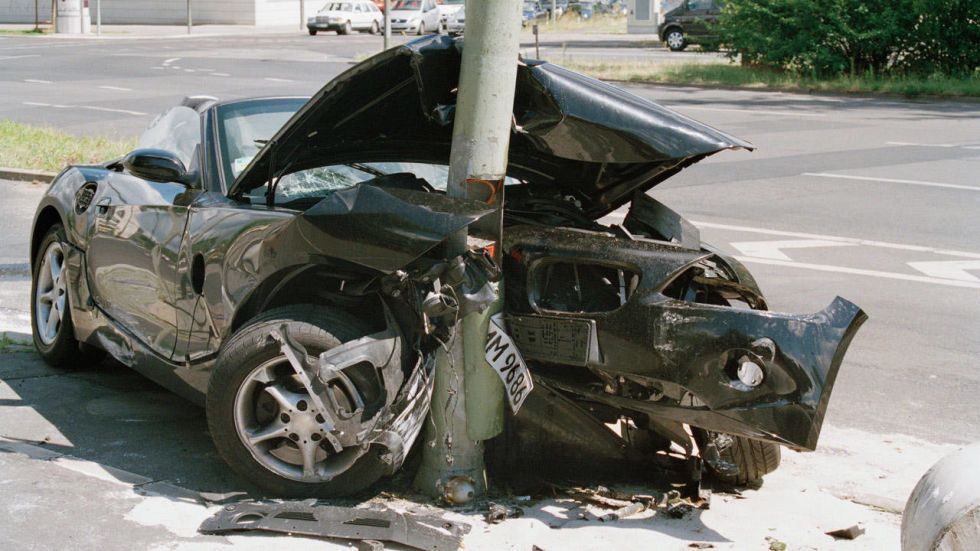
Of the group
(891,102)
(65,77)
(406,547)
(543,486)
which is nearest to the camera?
(406,547)

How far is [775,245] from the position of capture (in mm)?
10648

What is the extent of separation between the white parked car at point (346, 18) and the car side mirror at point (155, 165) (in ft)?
154

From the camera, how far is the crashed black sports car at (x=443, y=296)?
4.33 m

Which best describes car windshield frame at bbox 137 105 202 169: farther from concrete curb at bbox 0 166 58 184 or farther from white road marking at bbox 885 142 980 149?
white road marking at bbox 885 142 980 149

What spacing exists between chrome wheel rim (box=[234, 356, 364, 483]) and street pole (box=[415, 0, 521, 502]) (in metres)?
0.38

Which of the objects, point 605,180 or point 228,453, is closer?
point 228,453

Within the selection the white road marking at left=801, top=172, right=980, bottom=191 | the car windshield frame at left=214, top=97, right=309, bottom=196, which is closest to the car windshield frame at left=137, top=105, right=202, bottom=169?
the car windshield frame at left=214, top=97, right=309, bottom=196

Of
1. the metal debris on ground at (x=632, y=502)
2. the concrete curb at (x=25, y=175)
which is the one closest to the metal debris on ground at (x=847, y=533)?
the metal debris on ground at (x=632, y=502)

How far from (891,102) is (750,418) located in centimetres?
2199

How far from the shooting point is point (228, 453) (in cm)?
461

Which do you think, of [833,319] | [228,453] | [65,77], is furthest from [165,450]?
[65,77]

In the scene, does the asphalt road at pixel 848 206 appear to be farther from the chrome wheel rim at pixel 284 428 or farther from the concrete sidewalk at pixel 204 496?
the chrome wheel rim at pixel 284 428

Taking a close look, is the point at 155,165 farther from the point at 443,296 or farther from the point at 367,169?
the point at 443,296

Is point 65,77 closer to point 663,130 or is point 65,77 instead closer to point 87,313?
point 87,313
